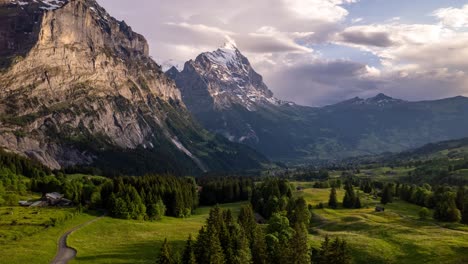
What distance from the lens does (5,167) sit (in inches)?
7800

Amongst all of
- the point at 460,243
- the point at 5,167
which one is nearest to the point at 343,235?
the point at 460,243

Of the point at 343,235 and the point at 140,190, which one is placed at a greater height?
the point at 140,190

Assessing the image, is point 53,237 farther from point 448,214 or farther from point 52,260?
point 448,214

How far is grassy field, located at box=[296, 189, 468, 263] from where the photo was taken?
296 ft

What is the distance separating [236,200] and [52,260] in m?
128

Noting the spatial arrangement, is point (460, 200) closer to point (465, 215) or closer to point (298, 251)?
point (465, 215)

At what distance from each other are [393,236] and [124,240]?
66.3m

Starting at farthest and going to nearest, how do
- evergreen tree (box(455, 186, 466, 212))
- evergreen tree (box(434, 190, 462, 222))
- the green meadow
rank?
evergreen tree (box(455, 186, 466, 212)) → evergreen tree (box(434, 190, 462, 222)) → the green meadow

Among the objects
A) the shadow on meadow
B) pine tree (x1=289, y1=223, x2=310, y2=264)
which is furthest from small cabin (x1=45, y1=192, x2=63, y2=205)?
pine tree (x1=289, y1=223, x2=310, y2=264)

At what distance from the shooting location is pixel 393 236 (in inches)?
4131

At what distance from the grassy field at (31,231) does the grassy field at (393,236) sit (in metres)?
59.8

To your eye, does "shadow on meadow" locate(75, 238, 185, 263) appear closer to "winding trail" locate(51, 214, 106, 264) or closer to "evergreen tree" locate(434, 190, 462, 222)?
"winding trail" locate(51, 214, 106, 264)

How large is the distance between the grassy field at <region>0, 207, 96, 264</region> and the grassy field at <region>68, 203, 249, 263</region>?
5.18 metres

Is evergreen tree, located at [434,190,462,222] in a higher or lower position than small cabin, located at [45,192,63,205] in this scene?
lower
